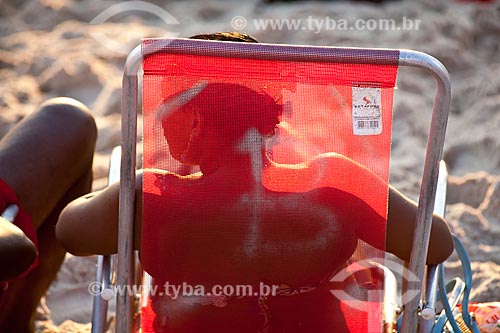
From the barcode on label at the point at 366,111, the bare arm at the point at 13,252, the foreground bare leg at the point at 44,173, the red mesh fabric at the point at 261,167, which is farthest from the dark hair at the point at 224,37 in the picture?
the foreground bare leg at the point at 44,173

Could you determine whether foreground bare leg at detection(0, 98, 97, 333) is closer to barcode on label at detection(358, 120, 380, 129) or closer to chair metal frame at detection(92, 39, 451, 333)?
chair metal frame at detection(92, 39, 451, 333)

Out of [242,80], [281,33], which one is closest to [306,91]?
[242,80]

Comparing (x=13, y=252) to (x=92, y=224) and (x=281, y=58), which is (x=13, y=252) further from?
(x=281, y=58)

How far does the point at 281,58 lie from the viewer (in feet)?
4.38

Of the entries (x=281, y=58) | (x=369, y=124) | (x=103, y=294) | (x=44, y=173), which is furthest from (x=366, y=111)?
(x=44, y=173)

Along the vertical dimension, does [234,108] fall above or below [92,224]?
above

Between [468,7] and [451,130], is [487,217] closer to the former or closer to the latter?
[451,130]

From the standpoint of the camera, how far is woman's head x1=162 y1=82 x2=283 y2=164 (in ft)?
4.62

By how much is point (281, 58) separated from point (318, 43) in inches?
120

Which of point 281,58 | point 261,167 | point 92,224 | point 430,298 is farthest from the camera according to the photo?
point 430,298

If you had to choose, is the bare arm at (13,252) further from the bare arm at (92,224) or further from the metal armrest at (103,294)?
the metal armrest at (103,294)

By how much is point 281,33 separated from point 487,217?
1973 millimetres

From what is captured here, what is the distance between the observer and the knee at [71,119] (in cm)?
209

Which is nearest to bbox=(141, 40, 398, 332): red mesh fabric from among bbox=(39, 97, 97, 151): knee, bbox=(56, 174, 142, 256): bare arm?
bbox=(56, 174, 142, 256): bare arm
